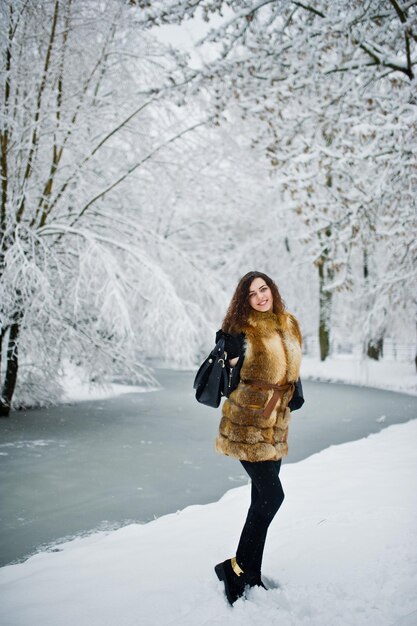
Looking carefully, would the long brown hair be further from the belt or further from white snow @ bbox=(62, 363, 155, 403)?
white snow @ bbox=(62, 363, 155, 403)

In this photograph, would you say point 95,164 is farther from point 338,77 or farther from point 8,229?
point 338,77

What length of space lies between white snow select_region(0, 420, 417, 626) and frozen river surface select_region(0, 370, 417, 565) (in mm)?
653

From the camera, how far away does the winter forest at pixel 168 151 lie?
4770 mm

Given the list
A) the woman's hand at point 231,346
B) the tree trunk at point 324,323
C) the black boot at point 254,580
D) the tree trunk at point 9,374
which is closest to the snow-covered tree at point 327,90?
the woman's hand at point 231,346

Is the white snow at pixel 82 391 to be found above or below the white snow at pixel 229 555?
below

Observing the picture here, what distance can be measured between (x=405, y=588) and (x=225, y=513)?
161 cm

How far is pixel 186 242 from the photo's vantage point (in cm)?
1877

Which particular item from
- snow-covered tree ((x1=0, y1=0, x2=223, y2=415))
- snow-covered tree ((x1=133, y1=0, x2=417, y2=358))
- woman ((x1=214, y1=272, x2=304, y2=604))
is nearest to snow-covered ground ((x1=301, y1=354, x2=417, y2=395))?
snow-covered tree ((x1=0, y1=0, x2=223, y2=415))

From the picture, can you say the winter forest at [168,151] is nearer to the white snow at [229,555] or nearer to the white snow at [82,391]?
the white snow at [82,391]

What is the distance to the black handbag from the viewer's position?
7.56 ft

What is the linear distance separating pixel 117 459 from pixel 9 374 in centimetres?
324

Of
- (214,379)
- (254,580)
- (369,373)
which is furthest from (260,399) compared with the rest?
(369,373)

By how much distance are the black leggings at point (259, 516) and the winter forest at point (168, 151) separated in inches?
153

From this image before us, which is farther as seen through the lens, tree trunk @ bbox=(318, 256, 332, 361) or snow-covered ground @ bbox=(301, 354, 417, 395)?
tree trunk @ bbox=(318, 256, 332, 361)
